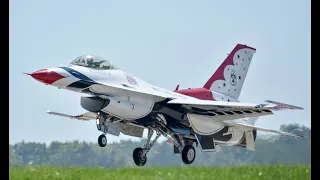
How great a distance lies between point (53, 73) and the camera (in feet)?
69.1

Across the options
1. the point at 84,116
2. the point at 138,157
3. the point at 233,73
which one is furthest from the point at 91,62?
the point at 233,73

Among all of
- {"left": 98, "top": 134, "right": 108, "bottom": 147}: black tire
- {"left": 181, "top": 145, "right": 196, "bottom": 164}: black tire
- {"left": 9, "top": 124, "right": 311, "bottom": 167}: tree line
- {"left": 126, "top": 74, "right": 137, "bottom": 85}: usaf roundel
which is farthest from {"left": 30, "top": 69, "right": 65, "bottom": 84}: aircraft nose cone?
{"left": 9, "top": 124, "right": 311, "bottom": 167}: tree line

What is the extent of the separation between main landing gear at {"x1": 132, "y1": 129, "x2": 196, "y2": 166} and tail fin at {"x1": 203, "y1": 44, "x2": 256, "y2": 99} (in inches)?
156

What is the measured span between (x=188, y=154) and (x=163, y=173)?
894 centimetres

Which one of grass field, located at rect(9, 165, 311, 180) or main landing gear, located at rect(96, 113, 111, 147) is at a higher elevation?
main landing gear, located at rect(96, 113, 111, 147)

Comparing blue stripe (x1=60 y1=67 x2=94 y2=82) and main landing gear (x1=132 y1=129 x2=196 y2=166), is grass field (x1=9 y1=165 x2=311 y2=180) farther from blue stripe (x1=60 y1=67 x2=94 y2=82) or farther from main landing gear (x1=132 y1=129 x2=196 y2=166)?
main landing gear (x1=132 y1=129 x2=196 y2=166)

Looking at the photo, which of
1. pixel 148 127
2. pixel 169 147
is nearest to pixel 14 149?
pixel 169 147

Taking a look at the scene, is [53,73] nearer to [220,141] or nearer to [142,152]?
Answer: [142,152]

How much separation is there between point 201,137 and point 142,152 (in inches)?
88.1

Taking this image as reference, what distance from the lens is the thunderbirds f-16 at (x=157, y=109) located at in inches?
867

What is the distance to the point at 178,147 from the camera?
25078mm

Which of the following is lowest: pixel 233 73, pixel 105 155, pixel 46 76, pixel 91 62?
pixel 105 155

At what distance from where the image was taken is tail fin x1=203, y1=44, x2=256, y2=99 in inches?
1128

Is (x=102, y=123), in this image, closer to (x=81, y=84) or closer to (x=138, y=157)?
(x=81, y=84)
